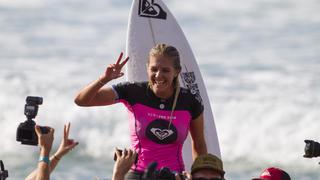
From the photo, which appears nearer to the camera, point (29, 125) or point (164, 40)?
point (29, 125)

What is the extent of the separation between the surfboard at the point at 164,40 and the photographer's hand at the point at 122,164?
7622 millimetres

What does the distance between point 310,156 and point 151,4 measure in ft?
26.4

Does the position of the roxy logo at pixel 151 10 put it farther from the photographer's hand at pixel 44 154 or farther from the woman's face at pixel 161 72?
the photographer's hand at pixel 44 154

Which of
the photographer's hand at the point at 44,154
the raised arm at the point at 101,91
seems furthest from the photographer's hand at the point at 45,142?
the raised arm at the point at 101,91

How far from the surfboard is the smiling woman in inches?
252

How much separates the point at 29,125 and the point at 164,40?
7.08 m

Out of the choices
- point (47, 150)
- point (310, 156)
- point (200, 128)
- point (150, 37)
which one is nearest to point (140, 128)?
point (200, 128)

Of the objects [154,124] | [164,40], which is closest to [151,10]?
[164,40]

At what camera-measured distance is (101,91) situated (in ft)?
23.0

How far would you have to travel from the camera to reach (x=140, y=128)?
6.95m

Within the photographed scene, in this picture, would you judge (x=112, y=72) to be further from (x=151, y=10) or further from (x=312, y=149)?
(x=151, y=10)

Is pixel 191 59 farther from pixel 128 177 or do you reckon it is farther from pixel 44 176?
pixel 44 176

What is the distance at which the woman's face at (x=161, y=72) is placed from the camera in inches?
267

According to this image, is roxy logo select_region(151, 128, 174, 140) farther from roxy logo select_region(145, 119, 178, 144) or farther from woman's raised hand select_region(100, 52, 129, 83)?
woman's raised hand select_region(100, 52, 129, 83)
